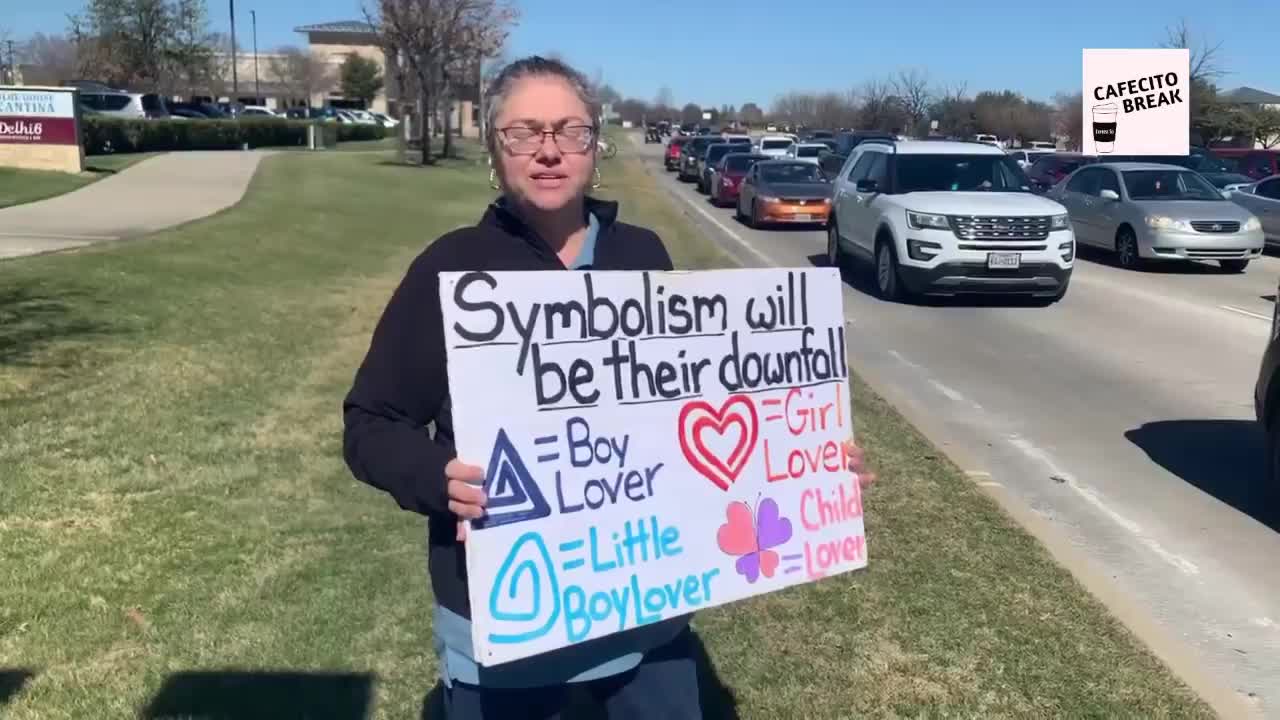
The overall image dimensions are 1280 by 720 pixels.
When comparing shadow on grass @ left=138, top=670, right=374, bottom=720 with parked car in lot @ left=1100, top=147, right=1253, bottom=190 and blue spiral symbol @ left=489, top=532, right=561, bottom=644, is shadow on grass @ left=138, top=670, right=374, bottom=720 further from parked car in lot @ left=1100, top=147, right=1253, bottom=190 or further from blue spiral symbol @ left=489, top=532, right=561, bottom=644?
parked car in lot @ left=1100, top=147, right=1253, bottom=190

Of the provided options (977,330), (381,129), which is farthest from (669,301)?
(381,129)

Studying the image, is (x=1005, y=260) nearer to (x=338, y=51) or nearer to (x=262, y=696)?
(x=262, y=696)

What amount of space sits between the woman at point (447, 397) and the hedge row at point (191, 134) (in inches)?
1405

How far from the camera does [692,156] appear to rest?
4403cm

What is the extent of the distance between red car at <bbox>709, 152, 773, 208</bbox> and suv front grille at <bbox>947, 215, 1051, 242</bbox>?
16.5 metres

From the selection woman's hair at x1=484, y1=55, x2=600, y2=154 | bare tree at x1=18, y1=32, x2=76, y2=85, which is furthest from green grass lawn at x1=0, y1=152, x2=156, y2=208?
bare tree at x1=18, y1=32, x2=76, y2=85

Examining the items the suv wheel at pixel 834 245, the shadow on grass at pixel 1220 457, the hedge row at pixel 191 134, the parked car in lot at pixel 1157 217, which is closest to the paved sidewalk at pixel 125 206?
the hedge row at pixel 191 134

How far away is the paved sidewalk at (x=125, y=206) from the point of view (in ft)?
48.4

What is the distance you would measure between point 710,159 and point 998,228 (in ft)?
82.7

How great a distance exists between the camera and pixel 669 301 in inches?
101

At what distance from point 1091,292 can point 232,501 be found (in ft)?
40.8

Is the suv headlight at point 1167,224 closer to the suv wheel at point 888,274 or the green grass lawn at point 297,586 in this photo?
the suv wheel at point 888,274

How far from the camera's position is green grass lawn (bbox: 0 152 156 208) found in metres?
21.8

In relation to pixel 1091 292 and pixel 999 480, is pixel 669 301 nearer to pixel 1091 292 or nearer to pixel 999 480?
pixel 999 480
